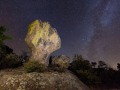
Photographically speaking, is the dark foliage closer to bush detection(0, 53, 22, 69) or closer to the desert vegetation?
the desert vegetation

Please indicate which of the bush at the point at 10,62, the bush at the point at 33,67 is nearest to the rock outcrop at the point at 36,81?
the bush at the point at 33,67

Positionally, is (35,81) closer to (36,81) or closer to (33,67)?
(36,81)

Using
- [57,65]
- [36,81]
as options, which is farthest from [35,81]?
[57,65]

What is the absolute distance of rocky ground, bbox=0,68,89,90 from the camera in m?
27.7

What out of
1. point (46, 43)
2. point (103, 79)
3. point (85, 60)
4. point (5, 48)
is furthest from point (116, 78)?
point (5, 48)

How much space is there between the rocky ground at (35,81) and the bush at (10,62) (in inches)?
94.7

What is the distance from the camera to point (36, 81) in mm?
28109

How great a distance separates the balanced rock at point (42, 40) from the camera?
110 feet

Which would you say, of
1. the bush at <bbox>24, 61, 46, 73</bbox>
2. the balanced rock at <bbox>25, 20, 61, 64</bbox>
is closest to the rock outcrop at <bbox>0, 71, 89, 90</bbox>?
the bush at <bbox>24, 61, 46, 73</bbox>

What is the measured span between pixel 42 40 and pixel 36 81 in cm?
682

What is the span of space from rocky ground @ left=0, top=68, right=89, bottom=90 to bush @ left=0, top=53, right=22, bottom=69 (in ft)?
7.89

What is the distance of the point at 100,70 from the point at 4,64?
17135 millimetres

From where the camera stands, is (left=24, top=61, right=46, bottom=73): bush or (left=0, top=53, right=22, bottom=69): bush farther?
(left=0, top=53, right=22, bottom=69): bush

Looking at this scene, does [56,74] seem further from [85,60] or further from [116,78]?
[116,78]
